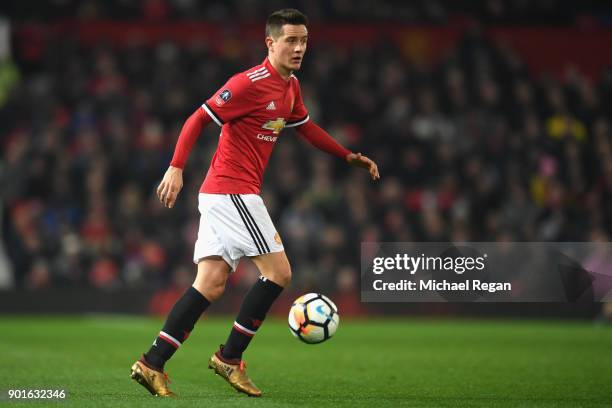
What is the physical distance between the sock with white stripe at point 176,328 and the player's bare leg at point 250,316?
30cm

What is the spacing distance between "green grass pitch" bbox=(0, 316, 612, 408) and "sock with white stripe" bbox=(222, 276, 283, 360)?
28cm

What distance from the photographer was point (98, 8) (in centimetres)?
1934

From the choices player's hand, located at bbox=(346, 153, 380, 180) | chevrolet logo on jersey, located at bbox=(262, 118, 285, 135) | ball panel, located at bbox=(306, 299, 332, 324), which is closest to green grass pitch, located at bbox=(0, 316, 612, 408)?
ball panel, located at bbox=(306, 299, 332, 324)

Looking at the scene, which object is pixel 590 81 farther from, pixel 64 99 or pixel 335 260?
pixel 64 99

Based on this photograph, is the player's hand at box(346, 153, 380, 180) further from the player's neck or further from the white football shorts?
the white football shorts

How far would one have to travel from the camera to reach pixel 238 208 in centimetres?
629

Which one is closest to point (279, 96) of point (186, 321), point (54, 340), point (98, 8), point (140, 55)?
point (186, 321)

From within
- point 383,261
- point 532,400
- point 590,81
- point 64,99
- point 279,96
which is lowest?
point 532,400

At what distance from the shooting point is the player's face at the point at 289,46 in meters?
6.39

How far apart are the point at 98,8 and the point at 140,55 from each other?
163 centimetres

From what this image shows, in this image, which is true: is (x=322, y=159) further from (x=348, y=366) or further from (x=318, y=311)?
(x=318, y=311)

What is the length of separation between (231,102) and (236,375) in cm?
162

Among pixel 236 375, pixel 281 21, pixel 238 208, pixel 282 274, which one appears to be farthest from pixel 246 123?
pixel 236 375

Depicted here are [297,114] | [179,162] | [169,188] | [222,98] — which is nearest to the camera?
[169,188]
